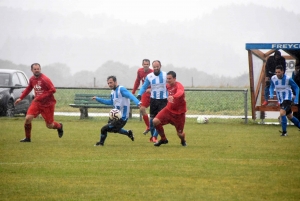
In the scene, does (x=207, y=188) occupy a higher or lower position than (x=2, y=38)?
lower

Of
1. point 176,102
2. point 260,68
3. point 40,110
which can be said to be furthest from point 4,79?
point 176,102

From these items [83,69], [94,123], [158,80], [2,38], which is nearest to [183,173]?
[158,80]

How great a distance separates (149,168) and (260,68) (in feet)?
46.9

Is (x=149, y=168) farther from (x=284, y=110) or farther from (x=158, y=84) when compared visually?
(x=284, y=110)

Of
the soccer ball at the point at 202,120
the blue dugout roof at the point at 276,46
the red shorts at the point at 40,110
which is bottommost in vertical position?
the soccer ball at the point at 202,120

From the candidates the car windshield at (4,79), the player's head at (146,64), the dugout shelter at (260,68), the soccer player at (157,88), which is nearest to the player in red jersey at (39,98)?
the soccer player at (157,88)

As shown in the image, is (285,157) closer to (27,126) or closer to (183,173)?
(183,173)

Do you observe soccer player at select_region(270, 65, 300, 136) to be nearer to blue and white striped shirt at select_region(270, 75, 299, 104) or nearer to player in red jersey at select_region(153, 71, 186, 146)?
blue and white striped shirt at select_region(270, 75, 299, 104)

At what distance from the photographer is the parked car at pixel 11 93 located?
86.6 feet

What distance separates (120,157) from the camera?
44.3 ft

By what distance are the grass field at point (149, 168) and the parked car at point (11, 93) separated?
7.04 metres

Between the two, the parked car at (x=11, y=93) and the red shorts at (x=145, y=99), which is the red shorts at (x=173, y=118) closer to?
the red shorts at (x=145, y=99)

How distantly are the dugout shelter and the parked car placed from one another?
7.99 meters

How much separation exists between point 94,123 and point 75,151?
33.9ft
